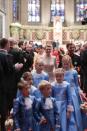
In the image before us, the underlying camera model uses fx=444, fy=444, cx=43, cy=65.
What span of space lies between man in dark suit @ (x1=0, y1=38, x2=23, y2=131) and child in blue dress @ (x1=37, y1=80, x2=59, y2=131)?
1039mm

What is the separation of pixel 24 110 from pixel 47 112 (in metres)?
0.31

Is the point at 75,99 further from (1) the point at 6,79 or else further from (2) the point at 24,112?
(2) the point at 24,112

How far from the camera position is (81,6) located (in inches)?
1624

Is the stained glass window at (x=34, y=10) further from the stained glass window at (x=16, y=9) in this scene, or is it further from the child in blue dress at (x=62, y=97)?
the child in blue dress at (x=62, y=97)

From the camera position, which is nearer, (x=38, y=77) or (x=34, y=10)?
(x=38, y=77)

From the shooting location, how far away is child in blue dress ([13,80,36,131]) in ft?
19.2

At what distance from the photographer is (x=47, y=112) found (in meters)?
5.96

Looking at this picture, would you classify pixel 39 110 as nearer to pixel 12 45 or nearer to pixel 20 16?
pixel 12 45

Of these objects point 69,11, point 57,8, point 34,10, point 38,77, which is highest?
point 57,8

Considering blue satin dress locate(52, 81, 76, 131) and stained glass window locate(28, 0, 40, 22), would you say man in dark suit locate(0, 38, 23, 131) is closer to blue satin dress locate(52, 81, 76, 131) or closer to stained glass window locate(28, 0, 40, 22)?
blue satin dress locate(52, 81, 76, 131)

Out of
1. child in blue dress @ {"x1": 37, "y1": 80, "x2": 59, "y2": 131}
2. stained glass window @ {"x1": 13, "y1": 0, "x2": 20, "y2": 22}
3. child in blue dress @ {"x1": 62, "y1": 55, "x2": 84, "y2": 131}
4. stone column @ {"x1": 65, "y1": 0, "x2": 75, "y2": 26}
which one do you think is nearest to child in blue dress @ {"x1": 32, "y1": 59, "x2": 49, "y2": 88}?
child in blue dress @ {"x1": 62, "y1": 55, "x2": 84, "y2": 131}

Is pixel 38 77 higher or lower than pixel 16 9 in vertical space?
Answer: lower

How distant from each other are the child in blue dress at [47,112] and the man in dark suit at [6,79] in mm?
1039

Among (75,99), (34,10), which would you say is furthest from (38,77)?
(34,10)
